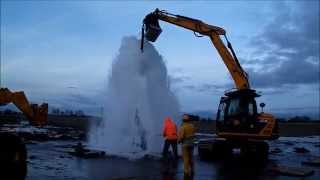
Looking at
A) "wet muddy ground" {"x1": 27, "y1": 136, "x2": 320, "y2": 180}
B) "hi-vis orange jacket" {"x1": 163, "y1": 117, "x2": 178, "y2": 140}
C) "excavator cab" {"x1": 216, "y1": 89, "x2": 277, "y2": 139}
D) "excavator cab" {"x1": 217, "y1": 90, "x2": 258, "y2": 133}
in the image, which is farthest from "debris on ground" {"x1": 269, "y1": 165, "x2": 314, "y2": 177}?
"hi-vis orange jacket" {"x1": 163, "y1": 117, "x2": 178, "y2": 140}

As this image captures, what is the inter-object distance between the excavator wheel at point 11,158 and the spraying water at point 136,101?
11.2 metres

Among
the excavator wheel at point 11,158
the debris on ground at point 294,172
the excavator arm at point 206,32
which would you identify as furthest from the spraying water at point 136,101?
the excavator wheel at point 11,158

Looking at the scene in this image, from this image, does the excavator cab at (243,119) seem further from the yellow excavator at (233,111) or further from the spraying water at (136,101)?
the spraying water at (136,101)

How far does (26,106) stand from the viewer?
14250 millimetres

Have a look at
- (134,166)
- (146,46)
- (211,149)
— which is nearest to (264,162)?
(211,149)

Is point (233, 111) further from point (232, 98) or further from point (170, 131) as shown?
point (170, 131)

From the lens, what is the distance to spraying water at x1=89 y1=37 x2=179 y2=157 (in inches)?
933

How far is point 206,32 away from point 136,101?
194 inches

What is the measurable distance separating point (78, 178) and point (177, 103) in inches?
466

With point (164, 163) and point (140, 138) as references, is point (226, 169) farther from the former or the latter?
point (140, 138)

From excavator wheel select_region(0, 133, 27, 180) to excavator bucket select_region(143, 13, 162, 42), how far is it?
→ 10419mm

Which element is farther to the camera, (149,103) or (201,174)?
(149,103)

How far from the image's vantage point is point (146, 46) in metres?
24.5

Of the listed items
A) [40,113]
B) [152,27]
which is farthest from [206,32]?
[40,113]
